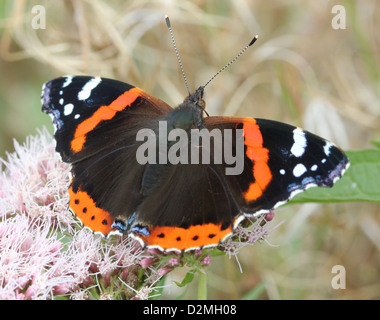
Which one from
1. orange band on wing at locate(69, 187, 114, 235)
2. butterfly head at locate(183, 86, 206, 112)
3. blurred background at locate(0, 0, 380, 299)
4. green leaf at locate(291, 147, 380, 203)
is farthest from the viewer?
blurred background at locate(0, 0, 380, 299)

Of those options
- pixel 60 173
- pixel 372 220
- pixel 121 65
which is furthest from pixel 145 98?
pixel 372 220

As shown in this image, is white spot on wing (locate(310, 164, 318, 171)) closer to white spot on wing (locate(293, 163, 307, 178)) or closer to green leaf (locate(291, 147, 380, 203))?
white spot on wing (locate(293, 163, 307, 178))

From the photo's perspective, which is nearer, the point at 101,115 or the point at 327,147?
the point at 327,147

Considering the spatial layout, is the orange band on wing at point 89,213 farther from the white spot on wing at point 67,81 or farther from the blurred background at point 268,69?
the blurred background at point 268,69

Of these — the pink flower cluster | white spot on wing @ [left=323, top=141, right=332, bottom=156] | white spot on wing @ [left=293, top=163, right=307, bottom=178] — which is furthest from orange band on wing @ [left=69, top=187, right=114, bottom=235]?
white spot on wing @ [left=323, top=141, right=332, bottom=156]

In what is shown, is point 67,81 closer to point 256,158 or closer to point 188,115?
point 188,115

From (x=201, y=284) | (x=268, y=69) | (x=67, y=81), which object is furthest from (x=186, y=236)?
(x=268, y=69)

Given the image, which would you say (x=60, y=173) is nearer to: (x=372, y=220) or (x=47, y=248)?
(x=47, y=248)

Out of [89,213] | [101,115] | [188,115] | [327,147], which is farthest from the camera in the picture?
[101,115]
